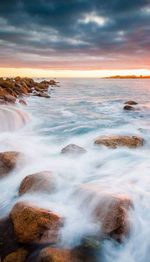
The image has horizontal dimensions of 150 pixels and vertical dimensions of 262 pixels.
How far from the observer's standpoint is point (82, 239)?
499cm

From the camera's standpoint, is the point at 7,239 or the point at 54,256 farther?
the point at 7,239

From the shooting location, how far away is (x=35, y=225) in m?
4.88

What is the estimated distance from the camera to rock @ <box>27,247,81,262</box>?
14.1 ft

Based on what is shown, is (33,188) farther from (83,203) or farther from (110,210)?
(110,210)

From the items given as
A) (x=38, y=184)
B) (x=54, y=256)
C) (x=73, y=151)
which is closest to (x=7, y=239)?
(x=54, y=256)

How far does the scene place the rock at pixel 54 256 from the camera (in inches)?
169

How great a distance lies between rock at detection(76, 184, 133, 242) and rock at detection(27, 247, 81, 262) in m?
0.72

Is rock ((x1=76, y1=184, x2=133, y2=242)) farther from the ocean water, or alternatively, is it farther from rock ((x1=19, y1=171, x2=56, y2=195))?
rock ((x1=19, y1=171, x2=56, y2=195))

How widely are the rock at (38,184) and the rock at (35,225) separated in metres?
1.18

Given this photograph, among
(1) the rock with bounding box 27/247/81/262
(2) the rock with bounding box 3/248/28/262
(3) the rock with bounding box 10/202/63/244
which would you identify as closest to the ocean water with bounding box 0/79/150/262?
(3) the rock with bounding box 10/202/63/244

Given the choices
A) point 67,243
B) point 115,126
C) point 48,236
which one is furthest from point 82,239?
point 115,126

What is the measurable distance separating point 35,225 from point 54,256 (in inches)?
28.8

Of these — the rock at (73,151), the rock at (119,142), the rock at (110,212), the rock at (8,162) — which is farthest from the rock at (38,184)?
the rock at (119,142)

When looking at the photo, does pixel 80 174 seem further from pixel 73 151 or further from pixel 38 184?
pixel 38 184
